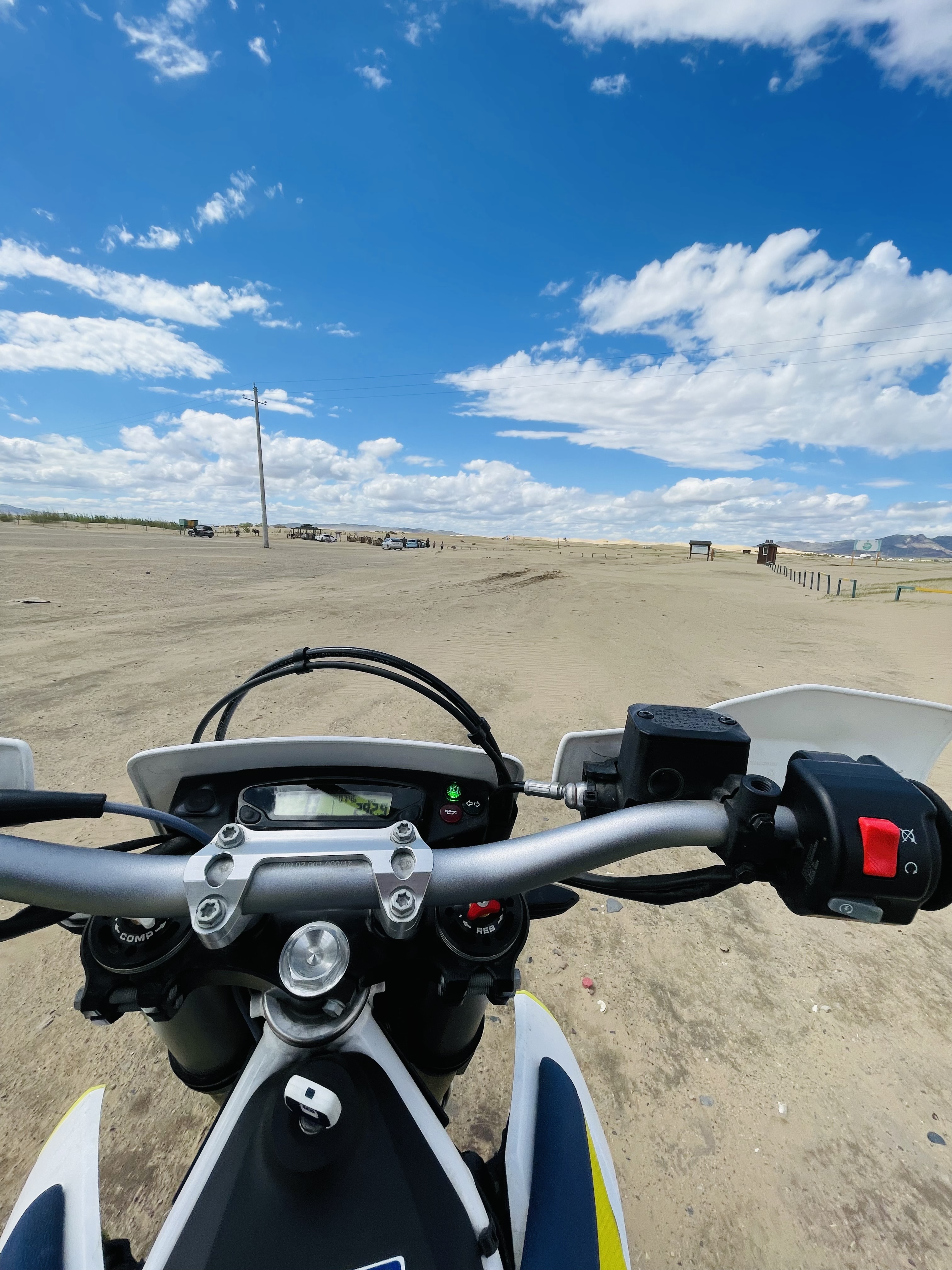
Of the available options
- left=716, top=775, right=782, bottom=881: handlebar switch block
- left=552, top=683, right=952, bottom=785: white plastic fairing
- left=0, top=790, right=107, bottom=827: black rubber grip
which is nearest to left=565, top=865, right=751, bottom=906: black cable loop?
left=716, top=775, right=782, bottom=881: handlebar switch block

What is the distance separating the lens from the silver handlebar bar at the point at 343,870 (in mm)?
742

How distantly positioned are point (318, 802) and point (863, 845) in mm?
1012

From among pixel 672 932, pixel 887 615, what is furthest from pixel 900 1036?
pixel 887 615

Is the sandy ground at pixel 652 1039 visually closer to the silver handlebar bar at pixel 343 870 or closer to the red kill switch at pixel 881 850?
the silver handlebar bar at pixel 343 870

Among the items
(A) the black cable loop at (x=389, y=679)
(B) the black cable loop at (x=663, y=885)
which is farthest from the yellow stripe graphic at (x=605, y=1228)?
(A) the black cable loop at (x=389, y=679)

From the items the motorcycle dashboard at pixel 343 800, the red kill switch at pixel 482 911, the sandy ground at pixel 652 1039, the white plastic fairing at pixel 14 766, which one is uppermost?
the white plastic fairing at pixel 14 766

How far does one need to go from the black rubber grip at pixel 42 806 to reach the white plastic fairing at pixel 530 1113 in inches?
37.4

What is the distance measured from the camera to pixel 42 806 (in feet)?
2.80

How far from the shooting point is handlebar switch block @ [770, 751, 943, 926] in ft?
2.52

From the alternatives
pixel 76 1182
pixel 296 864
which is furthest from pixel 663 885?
pixel 76 1182

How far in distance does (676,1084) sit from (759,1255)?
0.51 m

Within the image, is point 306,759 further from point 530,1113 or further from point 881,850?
point 881,850

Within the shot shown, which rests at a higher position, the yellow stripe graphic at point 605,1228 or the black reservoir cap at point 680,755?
the black reservoir cap at point 680,755

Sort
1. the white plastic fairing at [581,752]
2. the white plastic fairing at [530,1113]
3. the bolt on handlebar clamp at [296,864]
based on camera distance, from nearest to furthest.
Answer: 1. the bolt on handlebar clamp at [296,864]
2. the white plastic fairing at [530,1113]
3. the white plastic fairing at [581,752]
